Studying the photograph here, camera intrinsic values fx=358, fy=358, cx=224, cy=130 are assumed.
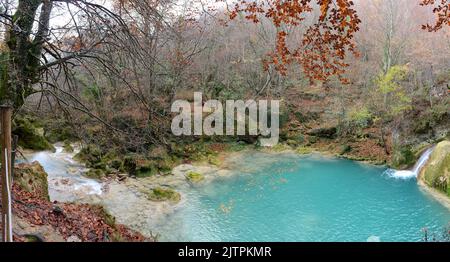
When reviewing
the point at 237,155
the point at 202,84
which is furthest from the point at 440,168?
the point at 202,84

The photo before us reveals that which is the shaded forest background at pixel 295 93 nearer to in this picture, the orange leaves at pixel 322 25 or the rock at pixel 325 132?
the rock at pixel 325 132

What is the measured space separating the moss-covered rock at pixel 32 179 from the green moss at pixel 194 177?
5.22m

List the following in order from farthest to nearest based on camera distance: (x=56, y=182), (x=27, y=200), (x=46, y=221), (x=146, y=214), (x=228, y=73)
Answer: (x=228, y=73), (x=56, y=182), (x=146, y=214), (x=27, y=200), (x=46, y=221)

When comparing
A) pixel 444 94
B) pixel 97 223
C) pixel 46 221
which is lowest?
pixel 97 223

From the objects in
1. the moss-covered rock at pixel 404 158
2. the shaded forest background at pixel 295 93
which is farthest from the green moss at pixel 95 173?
the moss-covered rock at pixel 404 158

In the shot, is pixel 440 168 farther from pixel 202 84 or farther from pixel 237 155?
pixel 202 84

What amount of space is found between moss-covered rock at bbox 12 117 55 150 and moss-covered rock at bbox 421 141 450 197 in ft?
43.8

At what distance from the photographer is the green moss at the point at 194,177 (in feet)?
41.3

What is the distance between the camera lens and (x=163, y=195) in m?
10.7

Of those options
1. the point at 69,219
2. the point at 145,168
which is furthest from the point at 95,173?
the point at 69,219

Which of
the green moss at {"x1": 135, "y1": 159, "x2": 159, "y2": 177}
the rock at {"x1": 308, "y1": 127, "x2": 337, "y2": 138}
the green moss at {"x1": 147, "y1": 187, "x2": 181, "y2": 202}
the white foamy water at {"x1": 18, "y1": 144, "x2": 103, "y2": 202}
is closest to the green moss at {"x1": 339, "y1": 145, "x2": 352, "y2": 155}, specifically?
the rock at {"x1": 308, "y1": 127, "x2": 337, "y2": 138}

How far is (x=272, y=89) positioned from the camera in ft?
78.3

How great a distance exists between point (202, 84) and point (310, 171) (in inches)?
382
